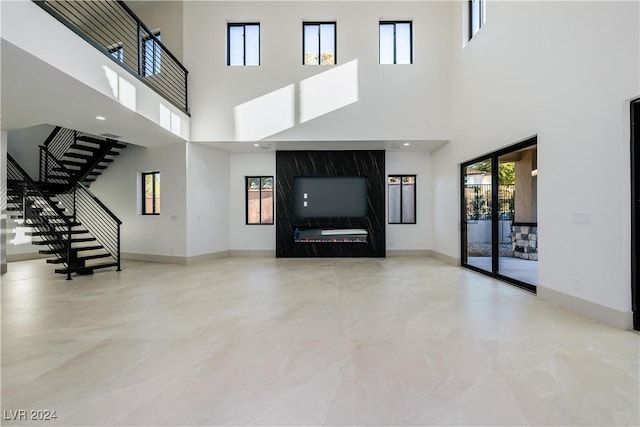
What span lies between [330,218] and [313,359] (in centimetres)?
640

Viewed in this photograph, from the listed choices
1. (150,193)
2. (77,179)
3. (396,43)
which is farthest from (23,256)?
(396,43)

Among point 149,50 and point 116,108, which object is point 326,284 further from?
point 149,50

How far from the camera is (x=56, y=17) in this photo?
3752 millimetres

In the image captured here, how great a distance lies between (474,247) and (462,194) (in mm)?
1256

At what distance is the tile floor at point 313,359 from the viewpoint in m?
2.02

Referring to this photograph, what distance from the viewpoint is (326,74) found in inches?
307

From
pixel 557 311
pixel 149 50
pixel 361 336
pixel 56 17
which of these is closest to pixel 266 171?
pixel 149 50

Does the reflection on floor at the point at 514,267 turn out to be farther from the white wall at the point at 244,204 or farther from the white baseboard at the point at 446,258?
the white wall at the point at 244,204

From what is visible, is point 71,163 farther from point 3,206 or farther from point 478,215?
point 478,215

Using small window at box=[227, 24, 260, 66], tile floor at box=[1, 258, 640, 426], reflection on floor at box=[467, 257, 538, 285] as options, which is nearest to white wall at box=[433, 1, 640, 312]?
tile floor at box=[1, 258, 640, 426]

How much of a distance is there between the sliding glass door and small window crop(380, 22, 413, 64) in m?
3.29

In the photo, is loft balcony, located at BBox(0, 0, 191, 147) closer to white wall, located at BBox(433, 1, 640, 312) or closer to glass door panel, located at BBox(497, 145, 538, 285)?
white wall, located at BBox(433, 1, 640, 312)

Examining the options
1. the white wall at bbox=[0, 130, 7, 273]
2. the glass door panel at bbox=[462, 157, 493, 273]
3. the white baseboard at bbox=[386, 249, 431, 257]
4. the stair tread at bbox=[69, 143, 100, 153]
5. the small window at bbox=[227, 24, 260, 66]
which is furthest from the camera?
the white baseboard at bbox=[386, 249, 431, 257]

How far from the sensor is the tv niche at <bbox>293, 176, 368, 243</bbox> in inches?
356
